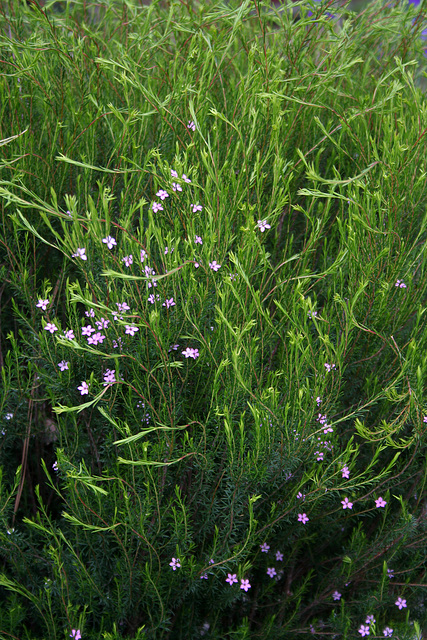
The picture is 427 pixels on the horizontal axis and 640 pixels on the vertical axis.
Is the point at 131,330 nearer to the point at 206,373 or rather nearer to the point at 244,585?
the point at 206,373

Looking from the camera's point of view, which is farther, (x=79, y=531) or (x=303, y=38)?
(x=303, y=38)

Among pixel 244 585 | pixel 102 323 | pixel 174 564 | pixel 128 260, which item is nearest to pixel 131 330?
pixel 102 323

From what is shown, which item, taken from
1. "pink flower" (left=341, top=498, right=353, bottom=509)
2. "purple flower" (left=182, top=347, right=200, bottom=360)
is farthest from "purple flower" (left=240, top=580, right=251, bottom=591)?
"purple flower" (left=182, top=347, right=200, bottom=360)

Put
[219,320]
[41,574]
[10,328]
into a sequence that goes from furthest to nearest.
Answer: [10,328]
[41,574]
[219,320]

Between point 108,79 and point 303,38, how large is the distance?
33.1 inches

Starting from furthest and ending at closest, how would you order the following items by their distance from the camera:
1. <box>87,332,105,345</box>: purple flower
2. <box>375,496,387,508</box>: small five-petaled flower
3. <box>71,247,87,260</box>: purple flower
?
<box>375,496,387,508</box>: small five-petaled flower < <box>87,332,105,345</box>: purple flower < <box>71,247,87,260</box>: purple flower

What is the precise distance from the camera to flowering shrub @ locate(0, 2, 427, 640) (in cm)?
157

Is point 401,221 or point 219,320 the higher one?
point 401,221

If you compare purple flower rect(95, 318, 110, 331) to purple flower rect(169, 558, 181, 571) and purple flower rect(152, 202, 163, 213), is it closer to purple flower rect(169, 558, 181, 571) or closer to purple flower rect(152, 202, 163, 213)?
purple flower rect(152, 202, 163, 213)

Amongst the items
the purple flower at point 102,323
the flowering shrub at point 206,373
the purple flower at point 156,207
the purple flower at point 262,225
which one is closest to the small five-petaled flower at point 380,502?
the flowering shrub at point 206,373

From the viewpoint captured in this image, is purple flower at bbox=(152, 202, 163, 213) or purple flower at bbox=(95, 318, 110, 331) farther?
purple flower at bbox=(152, 202, 163, 213)

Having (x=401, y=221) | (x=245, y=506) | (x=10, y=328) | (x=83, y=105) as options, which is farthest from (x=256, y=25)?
(x=245, y=506)

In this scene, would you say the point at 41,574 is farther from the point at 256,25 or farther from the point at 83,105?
the point at 256,25

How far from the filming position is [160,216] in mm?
1776
